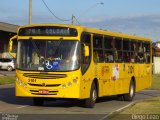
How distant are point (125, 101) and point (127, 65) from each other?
5.34 ft

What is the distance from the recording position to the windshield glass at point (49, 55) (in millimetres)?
18234

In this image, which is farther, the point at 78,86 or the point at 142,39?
the point at 142,39

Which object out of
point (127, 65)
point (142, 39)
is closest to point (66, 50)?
point (127, 65)

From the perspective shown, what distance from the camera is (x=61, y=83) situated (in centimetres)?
1816

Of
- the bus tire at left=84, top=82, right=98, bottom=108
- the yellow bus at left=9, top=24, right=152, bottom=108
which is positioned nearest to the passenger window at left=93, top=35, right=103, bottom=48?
the yellow bus at left=9, top=24, right=152, bottom=108

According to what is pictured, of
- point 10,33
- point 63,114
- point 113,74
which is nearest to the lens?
point 63,114

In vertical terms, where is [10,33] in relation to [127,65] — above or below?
above

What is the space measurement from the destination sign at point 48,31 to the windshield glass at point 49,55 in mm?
262

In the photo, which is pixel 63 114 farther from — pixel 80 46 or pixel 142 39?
pixel 142 39

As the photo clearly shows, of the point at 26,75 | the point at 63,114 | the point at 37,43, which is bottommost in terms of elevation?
the point at 63,114

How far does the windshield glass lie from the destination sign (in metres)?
0.26

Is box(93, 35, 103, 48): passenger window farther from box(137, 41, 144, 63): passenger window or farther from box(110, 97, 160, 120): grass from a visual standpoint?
box(137, 41, 144, 63): passenger window

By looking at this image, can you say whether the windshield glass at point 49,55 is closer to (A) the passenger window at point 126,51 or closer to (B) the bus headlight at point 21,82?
(B) the bus headlight at point 21,82

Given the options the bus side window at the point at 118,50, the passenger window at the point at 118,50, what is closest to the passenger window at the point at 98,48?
the bus side window at the point at 118,50
